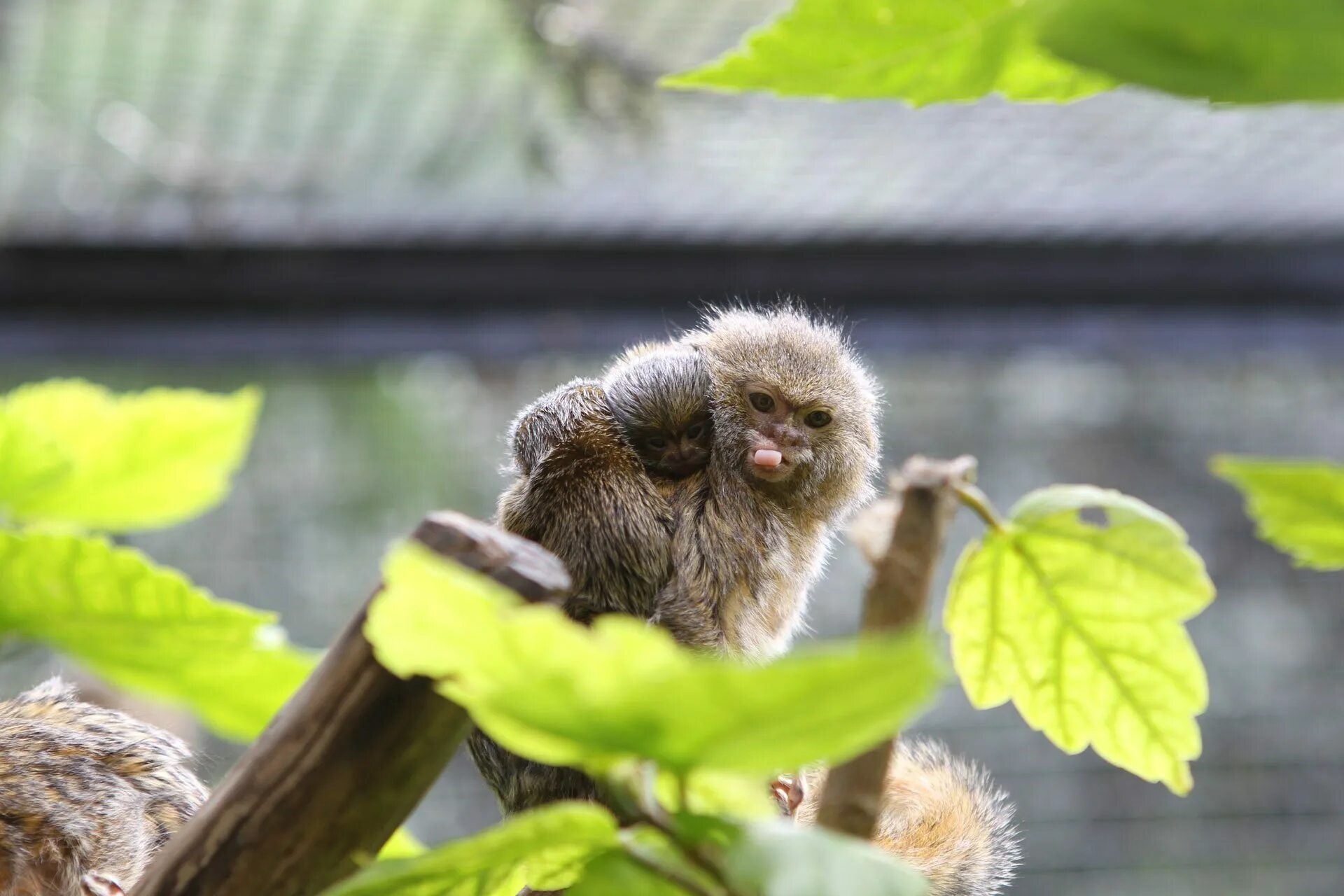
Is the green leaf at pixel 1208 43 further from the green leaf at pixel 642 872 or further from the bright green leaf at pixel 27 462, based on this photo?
the bright green leaf at pixel 27 462

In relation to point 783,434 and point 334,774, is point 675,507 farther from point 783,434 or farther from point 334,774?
point 334,774

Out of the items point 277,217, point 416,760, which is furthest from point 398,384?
point 416,760

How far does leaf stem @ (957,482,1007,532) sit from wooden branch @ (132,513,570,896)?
0.15 metres

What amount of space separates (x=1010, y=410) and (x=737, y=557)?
2.04m

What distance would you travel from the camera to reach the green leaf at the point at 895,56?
1.49 feet

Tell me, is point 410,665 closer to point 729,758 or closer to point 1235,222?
point 729,758

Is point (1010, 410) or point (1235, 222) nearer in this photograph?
point (1235, 222)

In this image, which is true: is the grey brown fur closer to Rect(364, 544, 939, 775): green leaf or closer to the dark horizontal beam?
Rect(364, 544, 939, 775): green leaf

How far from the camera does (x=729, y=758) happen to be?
331mm

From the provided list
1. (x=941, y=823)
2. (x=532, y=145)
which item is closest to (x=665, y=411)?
(x=941, y=823)

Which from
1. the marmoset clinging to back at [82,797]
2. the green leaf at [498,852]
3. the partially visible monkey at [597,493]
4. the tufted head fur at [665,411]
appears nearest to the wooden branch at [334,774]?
the green leaf at [498,852]

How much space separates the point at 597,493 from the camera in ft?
2.40

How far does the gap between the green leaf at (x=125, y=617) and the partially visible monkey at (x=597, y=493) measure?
154 millimetres

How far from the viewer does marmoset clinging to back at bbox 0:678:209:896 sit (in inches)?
36.5
